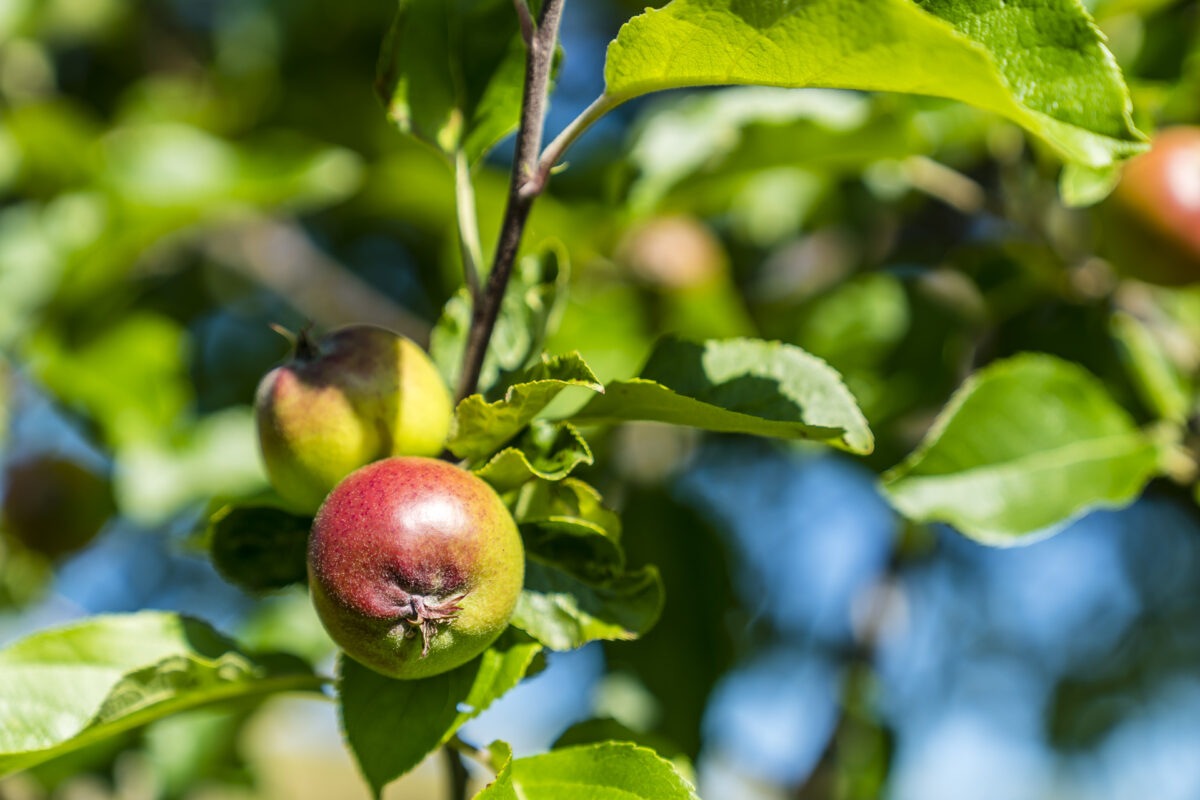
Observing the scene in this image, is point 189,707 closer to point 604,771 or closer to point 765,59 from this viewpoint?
point 604,771

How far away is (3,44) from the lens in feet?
11.4

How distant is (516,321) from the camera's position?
4.43 ft

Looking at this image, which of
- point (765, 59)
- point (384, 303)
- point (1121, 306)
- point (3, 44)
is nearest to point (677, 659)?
point (1121, 306)

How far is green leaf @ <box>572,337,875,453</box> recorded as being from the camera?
108 centimetres

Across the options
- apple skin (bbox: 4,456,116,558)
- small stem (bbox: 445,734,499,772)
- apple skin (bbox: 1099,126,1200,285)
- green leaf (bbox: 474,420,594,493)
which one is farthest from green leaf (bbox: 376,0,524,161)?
apple skin (bbox: 4,456,116,558)

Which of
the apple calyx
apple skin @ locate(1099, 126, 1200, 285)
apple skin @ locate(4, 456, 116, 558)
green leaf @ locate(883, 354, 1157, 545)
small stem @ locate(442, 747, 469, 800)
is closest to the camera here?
the apple calyx

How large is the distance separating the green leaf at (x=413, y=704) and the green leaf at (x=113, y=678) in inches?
7.6

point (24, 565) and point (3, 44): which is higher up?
point (3, 44)

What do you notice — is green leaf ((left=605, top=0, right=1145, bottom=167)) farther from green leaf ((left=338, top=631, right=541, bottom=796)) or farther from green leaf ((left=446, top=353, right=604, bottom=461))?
green leaf ((left=338, top=631, right=541, bottom=796))

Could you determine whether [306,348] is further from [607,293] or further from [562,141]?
[607,293]

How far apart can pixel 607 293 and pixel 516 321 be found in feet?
4.21

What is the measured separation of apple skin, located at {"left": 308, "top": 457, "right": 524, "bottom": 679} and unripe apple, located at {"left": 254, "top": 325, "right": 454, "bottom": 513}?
9 centimetres

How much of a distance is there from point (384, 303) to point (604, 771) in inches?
92.8

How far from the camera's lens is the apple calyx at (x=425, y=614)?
1002 mm
